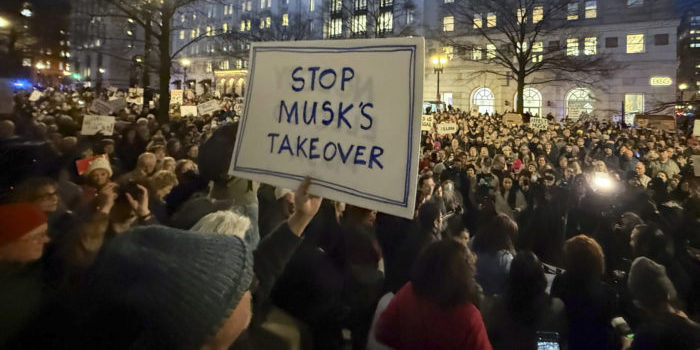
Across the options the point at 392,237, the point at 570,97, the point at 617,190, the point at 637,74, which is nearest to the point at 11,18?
the point at 392,237

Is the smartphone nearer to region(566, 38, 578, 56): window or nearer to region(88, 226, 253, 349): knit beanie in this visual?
region(88, 226, 253, 349): knit beanie

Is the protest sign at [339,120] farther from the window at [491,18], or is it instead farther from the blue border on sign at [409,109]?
the window at [491,18]

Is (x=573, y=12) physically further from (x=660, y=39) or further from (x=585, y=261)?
(x=585, y=261)

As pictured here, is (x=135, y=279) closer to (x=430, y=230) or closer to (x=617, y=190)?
(x=430, y=230)

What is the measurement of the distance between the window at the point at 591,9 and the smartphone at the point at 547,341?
1815 inches

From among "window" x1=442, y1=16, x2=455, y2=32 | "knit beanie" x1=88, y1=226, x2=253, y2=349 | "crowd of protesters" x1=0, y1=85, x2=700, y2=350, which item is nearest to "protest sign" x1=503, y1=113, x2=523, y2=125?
"crowd of protesters" x1=0, y1=85, x2=700, y2=350

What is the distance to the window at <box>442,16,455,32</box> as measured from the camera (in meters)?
46.4

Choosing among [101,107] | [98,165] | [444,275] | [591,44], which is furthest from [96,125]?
[591,44]

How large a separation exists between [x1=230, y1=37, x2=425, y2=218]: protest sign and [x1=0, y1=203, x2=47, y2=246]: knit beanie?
99 centimetres

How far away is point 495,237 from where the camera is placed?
399 cm

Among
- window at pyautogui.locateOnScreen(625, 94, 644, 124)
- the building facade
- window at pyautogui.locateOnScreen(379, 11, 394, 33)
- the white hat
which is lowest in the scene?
the white hat

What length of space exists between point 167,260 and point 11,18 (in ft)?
58.9

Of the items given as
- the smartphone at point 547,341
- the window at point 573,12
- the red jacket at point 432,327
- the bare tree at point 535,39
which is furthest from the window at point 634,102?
the red jacket at point 432,327

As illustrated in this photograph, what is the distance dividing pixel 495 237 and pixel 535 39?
3987 cm
